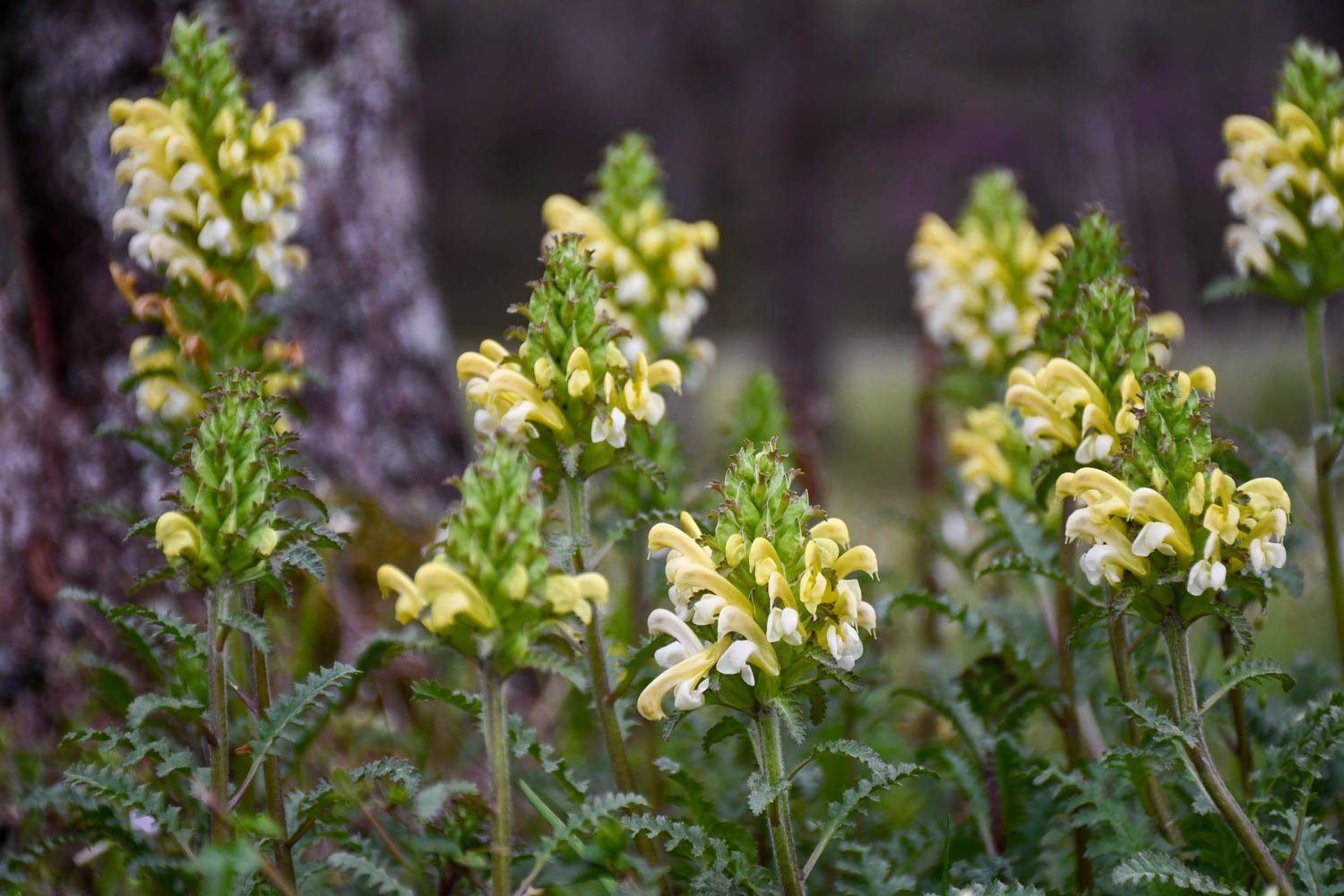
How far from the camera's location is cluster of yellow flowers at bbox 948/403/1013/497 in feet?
9.36

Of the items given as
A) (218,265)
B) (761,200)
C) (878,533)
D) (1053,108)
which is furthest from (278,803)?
(1053,108)

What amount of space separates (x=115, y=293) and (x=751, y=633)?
2.64 meters

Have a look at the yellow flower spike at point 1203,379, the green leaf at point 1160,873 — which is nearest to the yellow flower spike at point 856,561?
the green leaf at point 1160,873

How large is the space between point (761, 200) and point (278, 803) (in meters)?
11.3

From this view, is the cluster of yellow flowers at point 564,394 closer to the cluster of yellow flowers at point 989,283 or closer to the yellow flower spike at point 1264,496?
the yellow flower spike at point 1264,496

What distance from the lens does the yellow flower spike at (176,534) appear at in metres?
1.50

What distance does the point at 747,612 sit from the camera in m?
1.51

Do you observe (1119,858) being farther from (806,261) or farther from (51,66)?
(806,261)

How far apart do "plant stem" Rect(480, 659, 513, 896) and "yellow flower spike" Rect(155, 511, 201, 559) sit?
1.63 ft

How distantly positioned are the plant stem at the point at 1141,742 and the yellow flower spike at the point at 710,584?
667mm

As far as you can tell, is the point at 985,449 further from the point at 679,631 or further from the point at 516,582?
the point at 516,582

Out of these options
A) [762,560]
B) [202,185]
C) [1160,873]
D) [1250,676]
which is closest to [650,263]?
[202,185]

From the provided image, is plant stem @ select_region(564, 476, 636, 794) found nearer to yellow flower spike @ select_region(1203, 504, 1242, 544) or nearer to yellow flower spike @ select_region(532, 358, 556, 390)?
yellow flower spike @ select_region(532, 358, 556, 390)

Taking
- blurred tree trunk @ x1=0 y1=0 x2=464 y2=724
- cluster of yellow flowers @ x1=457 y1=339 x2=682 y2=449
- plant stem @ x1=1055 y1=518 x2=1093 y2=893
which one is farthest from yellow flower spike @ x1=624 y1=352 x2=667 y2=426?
blurred tree trunk @ x1=0 y1=0 x2=464 y2=724
